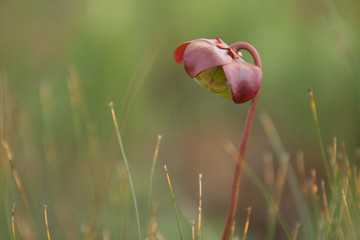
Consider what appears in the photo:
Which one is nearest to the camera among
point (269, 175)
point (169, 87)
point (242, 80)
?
point (242, 80)

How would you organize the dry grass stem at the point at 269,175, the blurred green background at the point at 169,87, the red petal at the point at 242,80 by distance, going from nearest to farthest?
the red petal at the point at 242,80 < the dry grass stem at the point at 269,175 < the blurred green background at the point at 169,87

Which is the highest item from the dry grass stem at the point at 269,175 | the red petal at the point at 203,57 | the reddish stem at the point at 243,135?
the red petal at the point at 203,57

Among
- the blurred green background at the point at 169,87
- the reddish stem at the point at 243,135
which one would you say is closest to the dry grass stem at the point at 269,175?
the blurred green background at the point at 169,87

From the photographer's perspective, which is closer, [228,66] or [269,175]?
[228,66]

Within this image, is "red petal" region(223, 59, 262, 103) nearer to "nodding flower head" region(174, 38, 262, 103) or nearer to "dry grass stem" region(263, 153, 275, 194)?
"nodding flower head" region(174, 38, 262, 103)

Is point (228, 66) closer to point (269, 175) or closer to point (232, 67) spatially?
point (232, 67)

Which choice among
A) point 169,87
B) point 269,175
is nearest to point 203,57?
point 269,175

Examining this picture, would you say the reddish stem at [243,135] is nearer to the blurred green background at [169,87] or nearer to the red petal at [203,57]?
the red petal at [203,57]

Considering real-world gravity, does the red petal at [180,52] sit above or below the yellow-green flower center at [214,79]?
above
